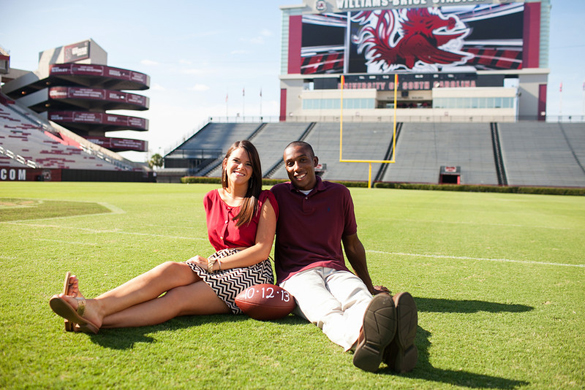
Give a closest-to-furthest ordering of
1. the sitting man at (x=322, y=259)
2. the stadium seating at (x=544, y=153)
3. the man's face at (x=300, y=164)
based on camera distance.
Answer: the sitting man at (x=322, y=259)
the man's face at (x=300, y=164)
the stadium seating at (x=544, y=153)

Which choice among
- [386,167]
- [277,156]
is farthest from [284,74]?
[386,167]

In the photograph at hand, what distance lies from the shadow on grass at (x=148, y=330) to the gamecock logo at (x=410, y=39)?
5122 cm

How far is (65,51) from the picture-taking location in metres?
53.1

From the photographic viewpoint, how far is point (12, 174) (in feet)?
94.4

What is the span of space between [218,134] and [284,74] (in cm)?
1203

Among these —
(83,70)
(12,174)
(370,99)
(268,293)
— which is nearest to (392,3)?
(370,99)

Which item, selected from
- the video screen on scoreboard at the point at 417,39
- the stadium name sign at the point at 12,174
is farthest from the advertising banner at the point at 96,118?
the video screen on scoreboard at the point at 417,39

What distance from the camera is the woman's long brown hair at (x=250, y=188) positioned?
302 cm

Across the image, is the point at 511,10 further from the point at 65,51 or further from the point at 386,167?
the point at 65,51

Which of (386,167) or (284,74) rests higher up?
(284,74)

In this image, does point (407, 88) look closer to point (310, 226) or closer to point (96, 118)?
point (96, 118)

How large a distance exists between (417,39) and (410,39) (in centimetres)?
75

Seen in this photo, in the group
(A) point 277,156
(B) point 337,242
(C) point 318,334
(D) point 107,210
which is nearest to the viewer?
(C) point 318,334

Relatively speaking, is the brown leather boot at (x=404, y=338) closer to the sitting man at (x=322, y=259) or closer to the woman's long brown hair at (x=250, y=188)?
the sitting man at (x=322, y=259)
